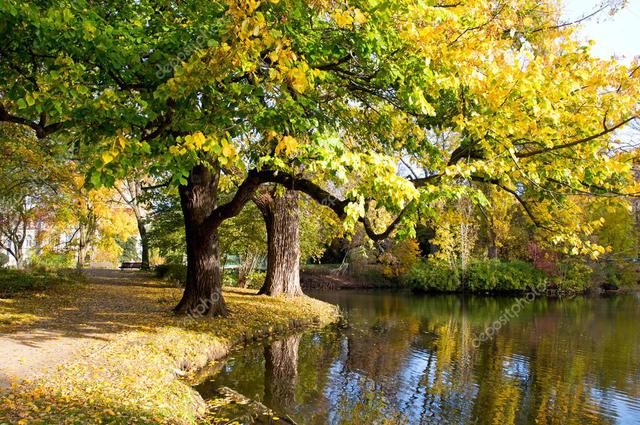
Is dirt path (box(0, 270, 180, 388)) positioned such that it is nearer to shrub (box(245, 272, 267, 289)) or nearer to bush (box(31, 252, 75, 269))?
shrub (box(245, 272, 267, 289))

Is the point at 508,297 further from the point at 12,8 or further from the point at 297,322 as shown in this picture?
the point at 12,8

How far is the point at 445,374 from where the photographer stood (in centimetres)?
885

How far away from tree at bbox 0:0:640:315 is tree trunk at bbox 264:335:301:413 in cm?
292

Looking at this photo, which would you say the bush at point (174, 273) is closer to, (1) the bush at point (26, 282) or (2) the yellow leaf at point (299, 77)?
(1) the bush at point (26, 282)

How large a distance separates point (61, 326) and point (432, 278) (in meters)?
24.2

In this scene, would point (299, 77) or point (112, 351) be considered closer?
Answer: point (299, 77)

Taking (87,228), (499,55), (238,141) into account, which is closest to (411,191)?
(499,55)

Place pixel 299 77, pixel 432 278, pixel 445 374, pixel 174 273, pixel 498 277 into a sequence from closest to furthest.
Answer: pixel 299 77 < pixel 445 374 < pixel 174 273 < pixel 498 277 < pixel 432 278

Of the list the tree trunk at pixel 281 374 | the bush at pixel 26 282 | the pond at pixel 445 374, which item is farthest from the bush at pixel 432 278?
the bush at pixel 26 282

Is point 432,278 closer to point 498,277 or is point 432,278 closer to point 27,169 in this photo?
point 498,277

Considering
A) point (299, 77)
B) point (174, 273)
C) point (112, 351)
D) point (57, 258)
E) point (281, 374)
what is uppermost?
point (299, 77)

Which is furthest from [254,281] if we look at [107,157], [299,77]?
[299,77]

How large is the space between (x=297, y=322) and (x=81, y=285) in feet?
26.7

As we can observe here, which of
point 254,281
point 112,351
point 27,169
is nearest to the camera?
point 112,351
